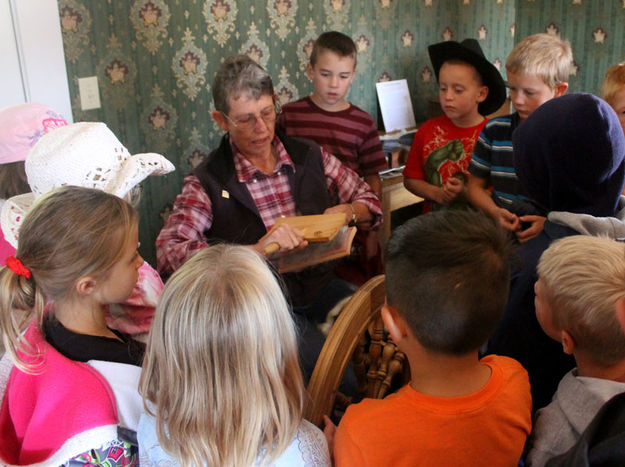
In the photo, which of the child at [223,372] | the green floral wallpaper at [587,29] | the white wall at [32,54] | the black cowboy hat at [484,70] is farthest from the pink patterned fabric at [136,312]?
the green floral wallpaper at [587,29]

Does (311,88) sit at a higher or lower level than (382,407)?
higher

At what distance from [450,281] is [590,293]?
25 cm

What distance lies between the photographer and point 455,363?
3.18 ft

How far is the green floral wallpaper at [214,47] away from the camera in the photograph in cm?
259

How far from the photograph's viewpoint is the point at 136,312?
57.1 inches

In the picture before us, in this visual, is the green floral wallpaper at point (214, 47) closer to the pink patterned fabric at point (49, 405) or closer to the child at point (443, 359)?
the pink patterned fabric at point (49, 405)

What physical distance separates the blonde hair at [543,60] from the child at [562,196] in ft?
2.42

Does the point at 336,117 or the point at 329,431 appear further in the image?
the point at 336,117

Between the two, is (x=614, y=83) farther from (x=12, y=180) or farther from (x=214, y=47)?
(x=12, y=180)

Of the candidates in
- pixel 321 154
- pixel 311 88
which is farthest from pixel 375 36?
pixel 321 154

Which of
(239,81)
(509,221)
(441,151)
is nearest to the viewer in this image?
(509,221)

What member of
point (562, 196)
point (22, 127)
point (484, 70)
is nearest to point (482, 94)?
point (484, 70)

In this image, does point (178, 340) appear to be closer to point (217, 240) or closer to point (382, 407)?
point (382, 407)

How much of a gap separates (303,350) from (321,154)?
2.47 feet
